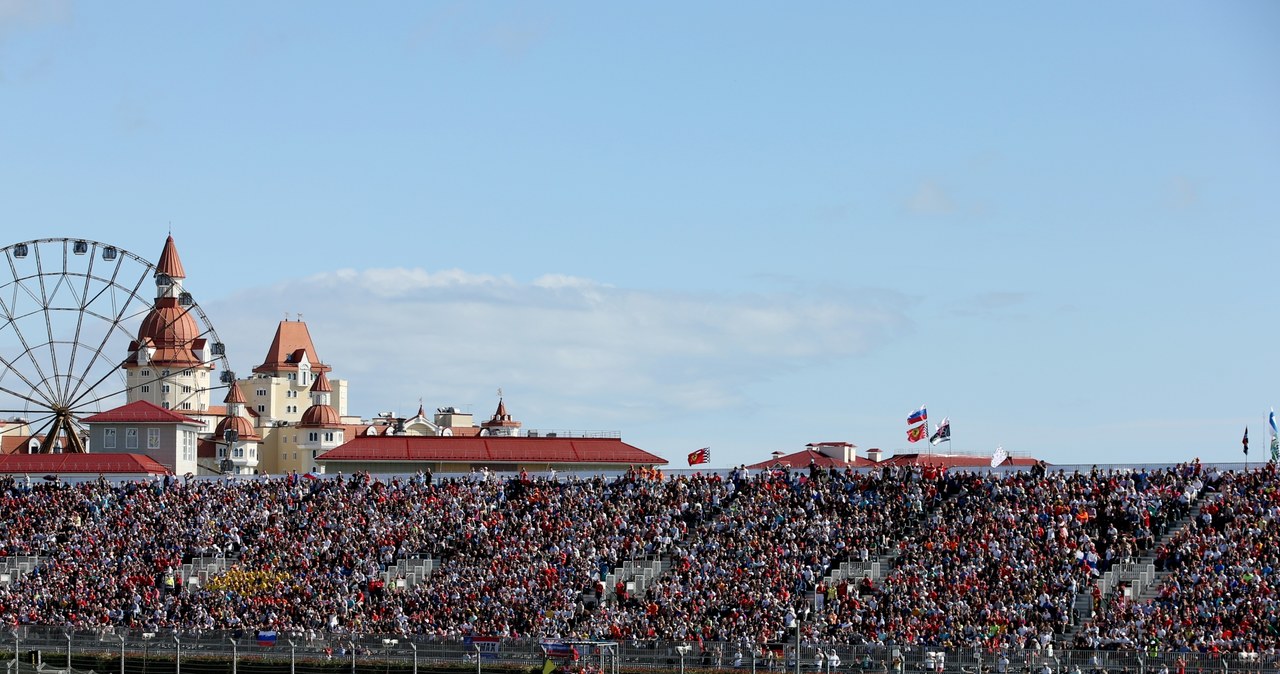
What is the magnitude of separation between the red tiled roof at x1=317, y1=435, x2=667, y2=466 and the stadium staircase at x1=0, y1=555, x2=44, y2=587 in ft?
94.3

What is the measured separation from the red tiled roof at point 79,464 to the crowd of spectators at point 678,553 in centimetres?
1438

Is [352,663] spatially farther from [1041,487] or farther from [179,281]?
[179,281]

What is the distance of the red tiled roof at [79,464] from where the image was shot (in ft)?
279

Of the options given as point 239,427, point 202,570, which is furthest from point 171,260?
point 202,570

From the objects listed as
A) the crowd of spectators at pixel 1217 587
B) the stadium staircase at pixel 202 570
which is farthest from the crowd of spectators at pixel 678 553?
the stadium staircase at pixel 202 570

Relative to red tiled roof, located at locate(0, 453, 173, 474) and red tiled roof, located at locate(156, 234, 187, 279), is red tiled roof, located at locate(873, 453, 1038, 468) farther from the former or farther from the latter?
red tiled roof, located at locate(156, 234, 187, 279)

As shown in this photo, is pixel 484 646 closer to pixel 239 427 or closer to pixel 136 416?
pixel 136 416

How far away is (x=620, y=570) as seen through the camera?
56438mm

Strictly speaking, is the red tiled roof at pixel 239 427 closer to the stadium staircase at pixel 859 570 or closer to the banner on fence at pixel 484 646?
the stadium staircase at pixel 859 570

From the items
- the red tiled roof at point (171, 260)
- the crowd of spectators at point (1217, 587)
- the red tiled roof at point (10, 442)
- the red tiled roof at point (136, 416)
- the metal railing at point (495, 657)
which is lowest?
the metal railing at point (495, 657)

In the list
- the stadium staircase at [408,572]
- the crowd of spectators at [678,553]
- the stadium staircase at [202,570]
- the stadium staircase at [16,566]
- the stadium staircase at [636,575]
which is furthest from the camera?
the stadium staircase at [16,566]

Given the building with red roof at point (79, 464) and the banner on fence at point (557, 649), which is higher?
the building with red roof at point (79, 464)

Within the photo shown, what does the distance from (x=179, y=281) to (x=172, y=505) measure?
118 m

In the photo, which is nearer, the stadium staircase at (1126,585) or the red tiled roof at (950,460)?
the stadium staircase at (1126,585)
